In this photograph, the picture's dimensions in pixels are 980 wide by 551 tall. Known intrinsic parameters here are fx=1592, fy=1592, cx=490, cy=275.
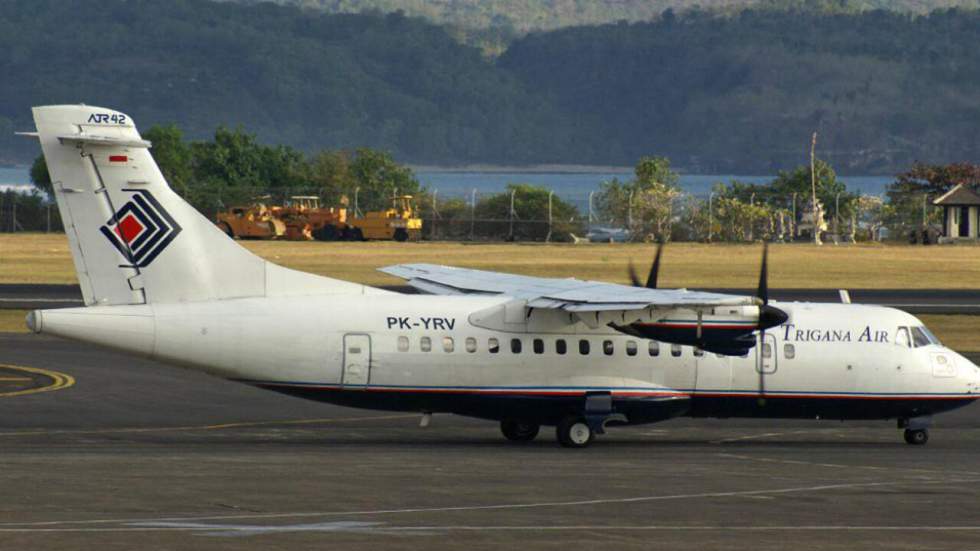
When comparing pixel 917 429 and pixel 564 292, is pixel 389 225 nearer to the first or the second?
pixel 917 429

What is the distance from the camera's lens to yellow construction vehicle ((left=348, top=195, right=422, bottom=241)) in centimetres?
10438

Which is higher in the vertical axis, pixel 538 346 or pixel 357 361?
pixel 538 346

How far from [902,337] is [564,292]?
7.58 m

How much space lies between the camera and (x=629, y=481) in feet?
83.8

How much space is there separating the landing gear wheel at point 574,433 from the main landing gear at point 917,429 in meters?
6.68

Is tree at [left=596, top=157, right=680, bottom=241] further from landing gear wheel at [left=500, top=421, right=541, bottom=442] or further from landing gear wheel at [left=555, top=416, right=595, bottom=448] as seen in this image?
landing gear wheel at [left=555, top=416, right=595, bottom=448]

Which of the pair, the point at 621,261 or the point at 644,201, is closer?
the point at 621,261

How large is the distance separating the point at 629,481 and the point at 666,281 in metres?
47.0

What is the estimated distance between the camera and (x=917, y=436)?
3181 cm

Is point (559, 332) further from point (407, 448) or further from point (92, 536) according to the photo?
point (92, 536)

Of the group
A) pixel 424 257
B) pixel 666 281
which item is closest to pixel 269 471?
pixel 666 281

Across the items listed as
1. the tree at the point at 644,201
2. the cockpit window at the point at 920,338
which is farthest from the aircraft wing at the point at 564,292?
the tree at the point at 644,201

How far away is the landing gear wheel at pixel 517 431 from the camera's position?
31375mm

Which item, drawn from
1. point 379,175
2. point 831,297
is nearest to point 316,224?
point 379,175
